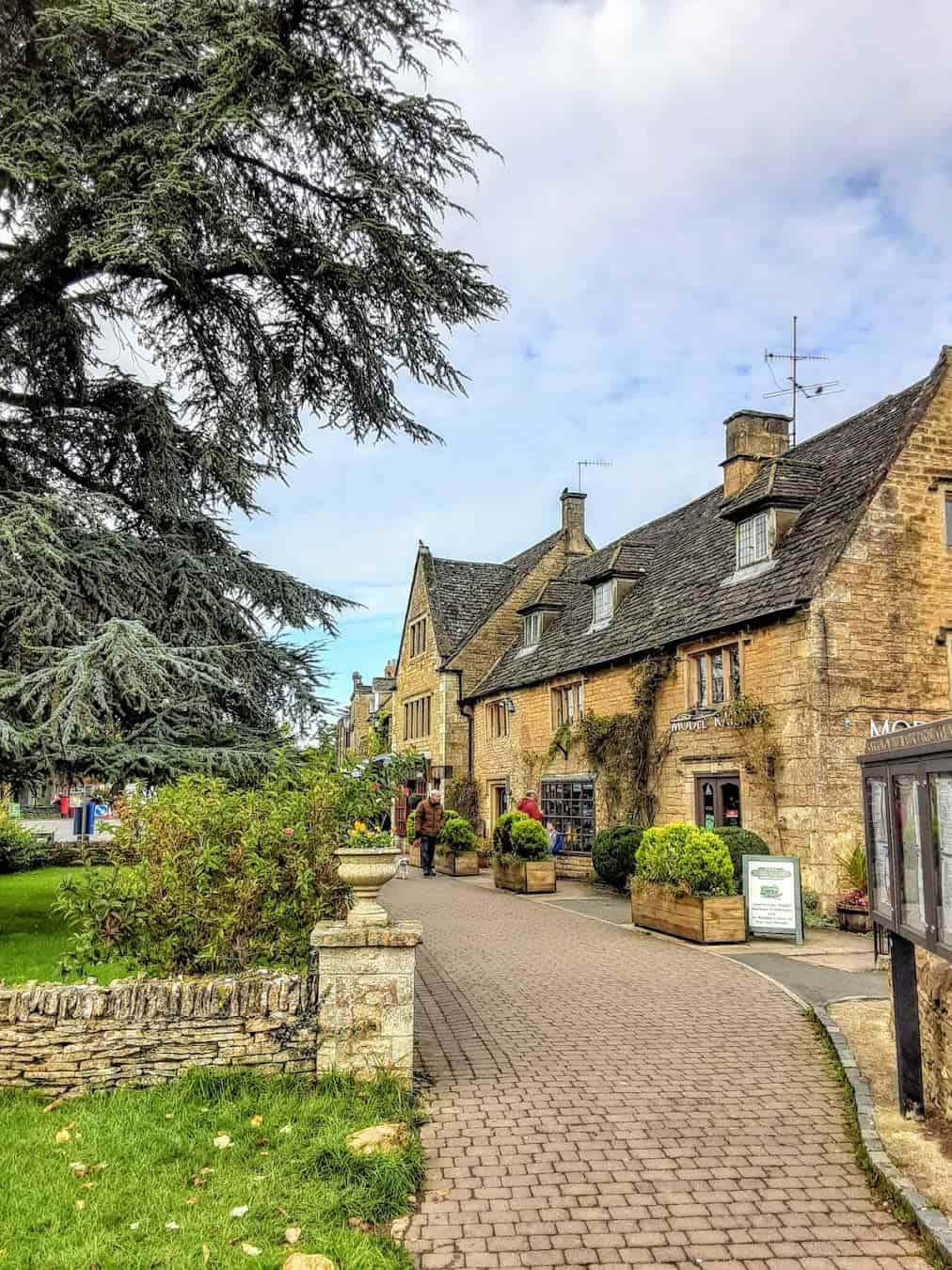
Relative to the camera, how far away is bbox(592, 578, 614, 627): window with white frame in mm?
24750

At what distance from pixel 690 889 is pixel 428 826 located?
1167 centimetres

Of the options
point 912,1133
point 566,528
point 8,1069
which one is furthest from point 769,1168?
point 566,528

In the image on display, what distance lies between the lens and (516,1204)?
16.0 feet

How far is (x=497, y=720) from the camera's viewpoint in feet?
97.6

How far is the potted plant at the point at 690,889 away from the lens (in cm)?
1265

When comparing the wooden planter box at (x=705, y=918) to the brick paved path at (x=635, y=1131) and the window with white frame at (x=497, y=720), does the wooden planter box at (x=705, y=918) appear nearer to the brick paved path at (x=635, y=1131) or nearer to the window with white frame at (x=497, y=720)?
the brick paved path at (x=635, y=1131)

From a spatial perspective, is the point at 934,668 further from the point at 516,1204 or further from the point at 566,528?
the point at 566,528

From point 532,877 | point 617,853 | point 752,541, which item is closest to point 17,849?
point 532,877

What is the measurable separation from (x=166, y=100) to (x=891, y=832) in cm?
1089

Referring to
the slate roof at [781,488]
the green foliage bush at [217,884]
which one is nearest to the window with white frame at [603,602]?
the slate roof at [781,488]

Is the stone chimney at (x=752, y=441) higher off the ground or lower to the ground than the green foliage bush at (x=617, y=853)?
higher

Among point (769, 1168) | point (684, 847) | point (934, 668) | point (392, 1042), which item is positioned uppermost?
point (934, 668)

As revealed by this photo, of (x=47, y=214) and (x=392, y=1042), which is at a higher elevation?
(x=47, y=214)

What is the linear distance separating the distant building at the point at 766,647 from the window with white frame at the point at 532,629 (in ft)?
8.38
